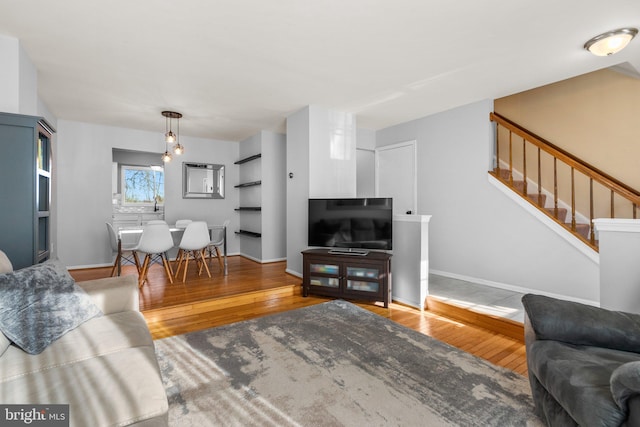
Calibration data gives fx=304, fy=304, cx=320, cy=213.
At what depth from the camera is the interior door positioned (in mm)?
5039

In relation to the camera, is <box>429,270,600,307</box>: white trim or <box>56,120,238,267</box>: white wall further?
<box>56,120,238,267</box>: white wall

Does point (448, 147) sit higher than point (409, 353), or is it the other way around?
point (448, 147)

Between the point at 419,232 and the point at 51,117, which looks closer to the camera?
the point at 419,232

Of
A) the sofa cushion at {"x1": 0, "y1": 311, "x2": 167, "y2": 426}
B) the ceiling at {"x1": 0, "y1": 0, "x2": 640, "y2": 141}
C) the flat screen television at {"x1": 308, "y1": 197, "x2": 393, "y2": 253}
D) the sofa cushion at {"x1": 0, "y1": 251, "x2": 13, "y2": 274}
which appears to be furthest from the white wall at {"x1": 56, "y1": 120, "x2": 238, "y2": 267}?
the sofa cushion at {"x1": 0, "y1": 311, "x2": 167, "y2": 426}

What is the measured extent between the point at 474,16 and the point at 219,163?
523 cm

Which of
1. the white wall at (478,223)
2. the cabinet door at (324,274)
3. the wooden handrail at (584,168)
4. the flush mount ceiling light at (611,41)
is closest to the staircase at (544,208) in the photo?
the white wall at (478,223)

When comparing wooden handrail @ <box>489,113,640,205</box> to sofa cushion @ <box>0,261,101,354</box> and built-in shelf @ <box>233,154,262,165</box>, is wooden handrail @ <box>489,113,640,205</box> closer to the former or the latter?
built-in shelf @ <box>233,154,262,165</box>

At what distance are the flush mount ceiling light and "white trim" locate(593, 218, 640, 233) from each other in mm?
1546

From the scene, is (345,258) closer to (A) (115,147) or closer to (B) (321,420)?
(B) (321,420)

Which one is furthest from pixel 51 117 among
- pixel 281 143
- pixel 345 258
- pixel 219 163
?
pixel 345 258

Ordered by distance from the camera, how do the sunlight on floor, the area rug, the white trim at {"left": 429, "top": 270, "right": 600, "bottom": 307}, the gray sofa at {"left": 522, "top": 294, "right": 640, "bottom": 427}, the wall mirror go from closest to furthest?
the gray sofa at {"left": 522, "top": 294, "right": 640, "bottom": 427}, the area rug, the sunlight on floor, the white trim at {"left": 429, "top": 270, "right": 600, "bottom": 307}, the wall mirror

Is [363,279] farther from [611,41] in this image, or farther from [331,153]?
[611,41]

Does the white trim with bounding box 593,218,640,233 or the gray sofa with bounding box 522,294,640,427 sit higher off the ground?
the white trim with bounding box 593,218,640,233

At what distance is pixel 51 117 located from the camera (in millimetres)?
4559
